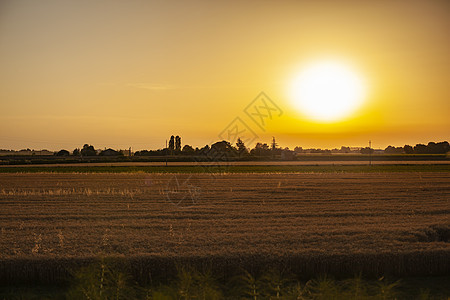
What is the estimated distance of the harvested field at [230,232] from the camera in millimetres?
9625

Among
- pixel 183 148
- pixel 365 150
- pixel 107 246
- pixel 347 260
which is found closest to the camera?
pixel 347 260

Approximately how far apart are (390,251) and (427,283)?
100cm

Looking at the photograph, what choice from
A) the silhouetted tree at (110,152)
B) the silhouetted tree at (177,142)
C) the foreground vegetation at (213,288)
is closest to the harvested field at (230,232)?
the foreground vegetation at (213,288)

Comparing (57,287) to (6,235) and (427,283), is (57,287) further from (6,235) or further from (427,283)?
(427,283)

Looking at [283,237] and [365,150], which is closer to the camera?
[283,237]

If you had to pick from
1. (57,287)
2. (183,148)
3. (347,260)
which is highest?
(183,148)

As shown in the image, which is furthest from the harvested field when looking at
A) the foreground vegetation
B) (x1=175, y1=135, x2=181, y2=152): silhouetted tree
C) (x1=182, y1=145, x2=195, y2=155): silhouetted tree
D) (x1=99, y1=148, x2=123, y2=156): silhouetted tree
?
(x1=99, y1=148, x2=123, y2=156): silhouetted tree

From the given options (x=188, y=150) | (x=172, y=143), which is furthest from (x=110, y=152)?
(x=188, y=150)

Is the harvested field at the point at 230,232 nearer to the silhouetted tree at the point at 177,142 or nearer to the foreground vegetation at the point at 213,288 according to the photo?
the foreground vegetation at the point at 213,288

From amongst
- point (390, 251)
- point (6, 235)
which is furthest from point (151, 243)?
point (390, 251)

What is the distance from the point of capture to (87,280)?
807cm

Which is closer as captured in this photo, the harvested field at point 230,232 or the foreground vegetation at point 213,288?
the foreground vegetation at point 213,288

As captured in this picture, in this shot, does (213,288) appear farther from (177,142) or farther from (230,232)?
(177,142)

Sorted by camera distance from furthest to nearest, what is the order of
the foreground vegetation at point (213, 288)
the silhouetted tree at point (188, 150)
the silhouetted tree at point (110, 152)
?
the silhouetted tree at point (110, 152), the silhouetted tree at point (188, 150), the foreground vegetation at point (213, 288)
